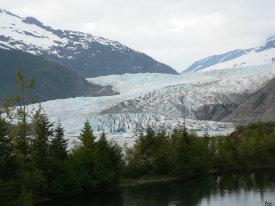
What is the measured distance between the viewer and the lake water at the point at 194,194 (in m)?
31.7

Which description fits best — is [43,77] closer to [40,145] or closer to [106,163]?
[106,163]

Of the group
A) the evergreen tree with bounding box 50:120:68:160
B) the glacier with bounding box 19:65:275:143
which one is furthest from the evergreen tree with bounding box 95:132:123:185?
the glacier with bounding box 19:65:275:143

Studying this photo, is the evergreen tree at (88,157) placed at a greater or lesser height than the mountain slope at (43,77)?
lesser

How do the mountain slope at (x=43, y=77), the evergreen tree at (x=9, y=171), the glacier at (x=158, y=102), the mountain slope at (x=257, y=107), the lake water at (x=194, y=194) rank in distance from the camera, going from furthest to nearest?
the mountain slope at (x=43, y=77)
the mountain slope at (x=257, y=107)
the glacier at (x=158, y=102)
the lake water at (x=194, y=194)
the evergreen tree at (x=9, y=171)

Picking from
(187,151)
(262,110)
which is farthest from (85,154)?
(262,110)

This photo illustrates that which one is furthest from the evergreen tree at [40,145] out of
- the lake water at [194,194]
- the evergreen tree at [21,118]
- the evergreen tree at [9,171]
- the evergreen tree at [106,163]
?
the evergreen tree at [9,171]

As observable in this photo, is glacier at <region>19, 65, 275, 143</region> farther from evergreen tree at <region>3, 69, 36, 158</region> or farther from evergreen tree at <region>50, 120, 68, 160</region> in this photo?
evergreen tree at <region>3, 69, 36, 158</region>

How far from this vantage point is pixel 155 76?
106m

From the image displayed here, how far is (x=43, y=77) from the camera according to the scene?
15512 centimetres

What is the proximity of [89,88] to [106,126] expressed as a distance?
67.0 metres

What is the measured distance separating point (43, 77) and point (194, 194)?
128 metres

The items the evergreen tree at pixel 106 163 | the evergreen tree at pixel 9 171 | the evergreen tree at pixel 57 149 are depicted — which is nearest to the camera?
the evergreen tree at pixel 9 171

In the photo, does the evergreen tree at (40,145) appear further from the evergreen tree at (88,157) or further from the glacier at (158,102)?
the glacier at (158,102)

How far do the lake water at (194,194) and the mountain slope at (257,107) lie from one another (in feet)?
144
